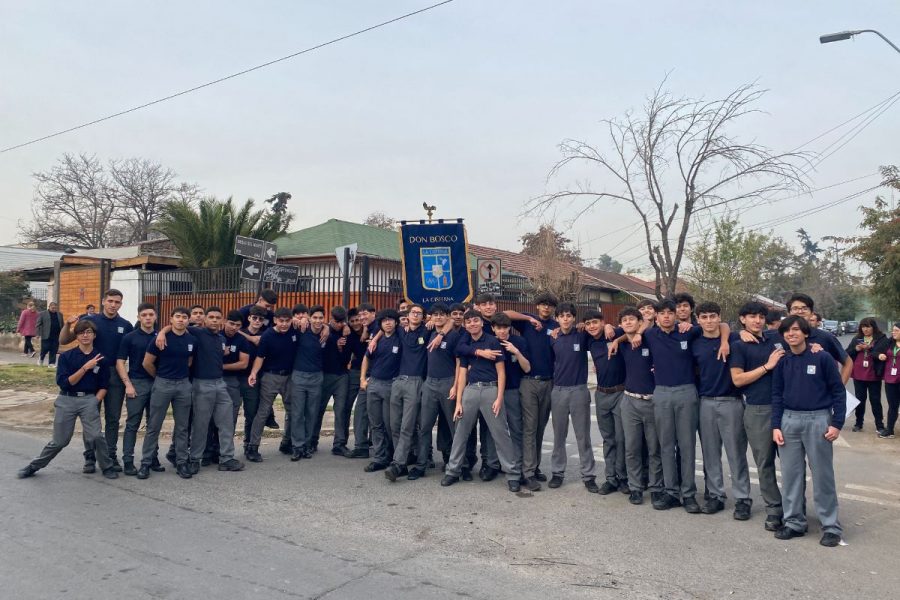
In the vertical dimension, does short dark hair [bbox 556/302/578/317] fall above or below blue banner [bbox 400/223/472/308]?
below

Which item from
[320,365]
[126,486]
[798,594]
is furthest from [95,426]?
[798,594]

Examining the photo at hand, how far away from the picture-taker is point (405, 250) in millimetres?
11961

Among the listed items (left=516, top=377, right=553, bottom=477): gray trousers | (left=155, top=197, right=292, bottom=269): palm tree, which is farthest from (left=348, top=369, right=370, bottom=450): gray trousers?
(left=155, top=197, right=292, bottom=269): palm tree

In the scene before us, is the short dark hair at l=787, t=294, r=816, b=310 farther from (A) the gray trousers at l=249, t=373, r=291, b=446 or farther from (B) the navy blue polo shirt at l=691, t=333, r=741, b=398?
(A) the gray trousers at l=249, t=373, r=291, b=446

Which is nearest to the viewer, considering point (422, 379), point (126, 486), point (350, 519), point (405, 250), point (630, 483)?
point (350, 519)

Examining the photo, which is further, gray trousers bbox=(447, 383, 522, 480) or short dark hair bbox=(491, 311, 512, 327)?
short dark hair bbox=(491, 311, 512, 327)

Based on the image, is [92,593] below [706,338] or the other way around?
below

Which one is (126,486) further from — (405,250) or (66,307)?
(66,307)

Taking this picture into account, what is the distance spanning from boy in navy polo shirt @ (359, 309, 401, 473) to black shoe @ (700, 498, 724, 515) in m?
3.57

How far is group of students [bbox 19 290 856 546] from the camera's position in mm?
6129

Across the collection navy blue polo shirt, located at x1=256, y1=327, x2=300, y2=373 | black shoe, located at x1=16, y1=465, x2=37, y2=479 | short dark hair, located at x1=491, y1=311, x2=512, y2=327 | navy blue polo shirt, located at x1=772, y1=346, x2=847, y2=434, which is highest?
short dark hair, located at x1=491, y1=311, x2=512, y2=327

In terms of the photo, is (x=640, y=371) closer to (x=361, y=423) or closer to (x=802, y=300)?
(x=802, y=300)

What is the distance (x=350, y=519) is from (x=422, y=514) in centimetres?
65

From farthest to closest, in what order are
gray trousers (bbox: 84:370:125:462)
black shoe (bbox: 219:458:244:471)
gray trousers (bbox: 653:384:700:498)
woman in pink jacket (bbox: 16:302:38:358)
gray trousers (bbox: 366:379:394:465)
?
woman in pink jacket (bbox: 16:302:38:358)
gray trousers (bbox: 366:379:394:465)
black shoe (bbox: 219:458:244:471)
gray trousers (bbox: 84:370:125:462)
gray trousers (bbox: 653:384:700:498)
